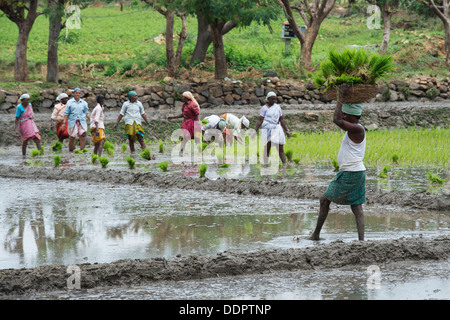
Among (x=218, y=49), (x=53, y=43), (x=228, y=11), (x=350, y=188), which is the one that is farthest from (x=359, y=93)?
(x=218, y=49)

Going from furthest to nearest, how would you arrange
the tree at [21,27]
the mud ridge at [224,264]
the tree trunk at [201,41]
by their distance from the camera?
1. the tree trunk at [201,41]
2. the tree at [21,27]
3. the mud ridge at [224,264]

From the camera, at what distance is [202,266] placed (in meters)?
5.55

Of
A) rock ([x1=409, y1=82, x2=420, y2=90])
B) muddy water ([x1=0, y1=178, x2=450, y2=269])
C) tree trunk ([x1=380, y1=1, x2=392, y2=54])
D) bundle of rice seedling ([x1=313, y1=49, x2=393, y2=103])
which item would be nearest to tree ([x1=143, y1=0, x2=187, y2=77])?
rock ([x1=409, y1=82, x2=420, y2=90])

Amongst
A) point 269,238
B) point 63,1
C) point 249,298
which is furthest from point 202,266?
point 63,1

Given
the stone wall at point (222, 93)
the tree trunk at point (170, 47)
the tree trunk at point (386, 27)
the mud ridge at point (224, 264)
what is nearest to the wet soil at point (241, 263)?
the mud ridge at point (224, 264)

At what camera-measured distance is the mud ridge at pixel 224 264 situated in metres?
5.16

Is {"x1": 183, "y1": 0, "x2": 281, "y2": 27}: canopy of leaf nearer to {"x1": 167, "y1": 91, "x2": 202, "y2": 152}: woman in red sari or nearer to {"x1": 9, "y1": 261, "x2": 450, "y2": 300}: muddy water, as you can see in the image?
{"x1": 167, "y1": 91, "x2": 202, "y2": 152}: woman in red sari

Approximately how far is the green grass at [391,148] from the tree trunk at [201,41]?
43.8ft

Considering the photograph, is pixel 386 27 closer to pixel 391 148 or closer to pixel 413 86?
pixel 413 86

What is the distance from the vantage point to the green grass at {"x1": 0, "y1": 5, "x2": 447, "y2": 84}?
30.2 m

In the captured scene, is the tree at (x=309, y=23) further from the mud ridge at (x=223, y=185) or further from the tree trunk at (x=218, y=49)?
the mud ridge at (x=223, y=185)

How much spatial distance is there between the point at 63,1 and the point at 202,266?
66.0 feet

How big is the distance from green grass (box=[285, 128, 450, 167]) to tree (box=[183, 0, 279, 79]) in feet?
28.7
